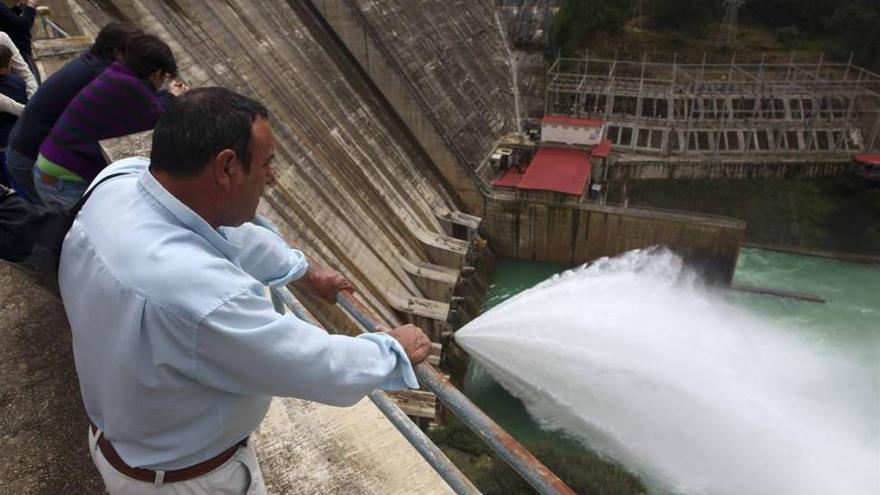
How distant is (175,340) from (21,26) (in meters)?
6.06

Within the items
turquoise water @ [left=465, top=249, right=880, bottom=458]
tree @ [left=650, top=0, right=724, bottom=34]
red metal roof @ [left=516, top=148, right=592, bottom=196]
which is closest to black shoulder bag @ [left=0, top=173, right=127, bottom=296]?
turquoise water @ [left=465, top=249, right=880, bottom=458]

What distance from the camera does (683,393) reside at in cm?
1077

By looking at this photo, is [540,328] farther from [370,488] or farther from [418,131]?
[370,488]

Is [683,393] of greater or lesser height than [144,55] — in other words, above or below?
below

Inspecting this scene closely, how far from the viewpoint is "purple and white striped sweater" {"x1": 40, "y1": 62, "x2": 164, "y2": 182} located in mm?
3133

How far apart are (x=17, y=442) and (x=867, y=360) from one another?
601 inches

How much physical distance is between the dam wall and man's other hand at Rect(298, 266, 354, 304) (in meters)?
13.9

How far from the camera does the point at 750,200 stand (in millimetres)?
18406

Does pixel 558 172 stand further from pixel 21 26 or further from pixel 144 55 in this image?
pixel 144 55

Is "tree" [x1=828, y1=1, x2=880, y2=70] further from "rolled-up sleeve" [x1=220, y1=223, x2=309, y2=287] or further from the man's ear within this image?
the man's ear

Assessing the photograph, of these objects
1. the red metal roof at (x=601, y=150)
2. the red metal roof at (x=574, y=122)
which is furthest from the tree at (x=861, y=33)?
the red metal roof at (x=574, y=122)

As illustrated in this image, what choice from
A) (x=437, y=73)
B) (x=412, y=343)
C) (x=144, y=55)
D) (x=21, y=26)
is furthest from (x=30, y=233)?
(x=437, y=73)

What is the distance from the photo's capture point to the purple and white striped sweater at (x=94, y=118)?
3.13 meters

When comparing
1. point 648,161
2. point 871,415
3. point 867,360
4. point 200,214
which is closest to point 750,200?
point 648,161
